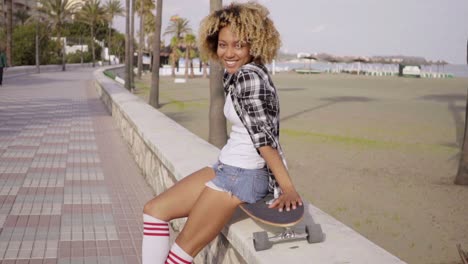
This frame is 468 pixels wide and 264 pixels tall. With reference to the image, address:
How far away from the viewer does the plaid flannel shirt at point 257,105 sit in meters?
2.46

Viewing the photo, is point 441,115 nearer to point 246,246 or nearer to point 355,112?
point 355,112

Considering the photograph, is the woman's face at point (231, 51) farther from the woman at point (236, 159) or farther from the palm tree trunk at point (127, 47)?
the palm tree trunk at point (127, 47)

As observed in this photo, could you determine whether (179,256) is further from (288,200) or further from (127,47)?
(127,47)

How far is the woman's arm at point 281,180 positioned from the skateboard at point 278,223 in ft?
0.11

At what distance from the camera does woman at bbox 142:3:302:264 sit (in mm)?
2469

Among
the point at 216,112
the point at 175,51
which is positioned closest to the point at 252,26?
the point at 216,112

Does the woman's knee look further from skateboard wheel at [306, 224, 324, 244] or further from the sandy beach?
the sandy beach

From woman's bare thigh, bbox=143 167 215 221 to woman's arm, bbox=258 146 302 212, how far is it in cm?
44

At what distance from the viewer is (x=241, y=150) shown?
2633 millimetres

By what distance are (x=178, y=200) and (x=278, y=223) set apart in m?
0.59

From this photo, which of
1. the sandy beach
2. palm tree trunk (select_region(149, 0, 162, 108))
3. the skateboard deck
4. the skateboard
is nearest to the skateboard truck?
the skateboard

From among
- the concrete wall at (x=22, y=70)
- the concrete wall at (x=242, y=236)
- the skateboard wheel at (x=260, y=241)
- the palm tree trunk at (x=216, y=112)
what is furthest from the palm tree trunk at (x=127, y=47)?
the skateboard wheel at (x=260, y=241)

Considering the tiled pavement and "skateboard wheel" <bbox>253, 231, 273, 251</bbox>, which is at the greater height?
"skateboard wheel" <bbox>253, 231, 273, 251</bbox>

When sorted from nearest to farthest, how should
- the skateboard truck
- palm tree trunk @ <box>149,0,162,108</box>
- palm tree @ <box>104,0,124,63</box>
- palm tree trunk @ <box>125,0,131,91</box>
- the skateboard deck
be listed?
the skateboard deck
the skateboard truck
palm tree trunk @ <box>149,0,162,108</box>
palm tree trunk @ <box>125,0,131,91</box>
palm tree @ <box>104,0,124,63</box>
